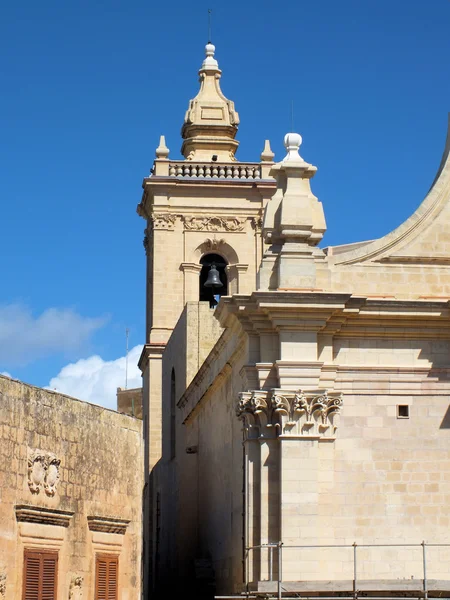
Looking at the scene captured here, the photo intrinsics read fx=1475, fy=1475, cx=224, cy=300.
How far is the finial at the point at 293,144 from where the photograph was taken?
82.2ft

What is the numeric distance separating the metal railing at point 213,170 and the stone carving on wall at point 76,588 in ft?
73.6

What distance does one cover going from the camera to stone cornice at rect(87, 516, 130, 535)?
77.9 ft

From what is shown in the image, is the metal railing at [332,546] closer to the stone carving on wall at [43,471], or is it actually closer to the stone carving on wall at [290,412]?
the stone carving on wall at [290,412]

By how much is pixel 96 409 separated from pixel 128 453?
58.7 inches

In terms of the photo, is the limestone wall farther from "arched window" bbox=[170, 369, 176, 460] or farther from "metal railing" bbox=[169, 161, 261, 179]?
"metal railing" bbox=[169, 161, 261, 179]

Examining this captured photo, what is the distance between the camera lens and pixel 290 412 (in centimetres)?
2342

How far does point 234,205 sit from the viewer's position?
4369 cm

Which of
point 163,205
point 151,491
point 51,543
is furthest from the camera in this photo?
point 163,205

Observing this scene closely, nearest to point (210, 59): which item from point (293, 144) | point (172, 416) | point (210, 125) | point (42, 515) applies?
point (210, 125)

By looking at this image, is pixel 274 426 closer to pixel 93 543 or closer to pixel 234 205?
pixel 93 543

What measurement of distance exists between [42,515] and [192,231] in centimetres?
2223

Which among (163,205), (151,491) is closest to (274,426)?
(151,491)

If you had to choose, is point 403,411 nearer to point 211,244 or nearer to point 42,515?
point 42,515

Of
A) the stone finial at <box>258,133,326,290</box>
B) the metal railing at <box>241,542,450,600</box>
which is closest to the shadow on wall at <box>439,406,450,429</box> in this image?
the metal railing at <box>241,542,450,600</box>
